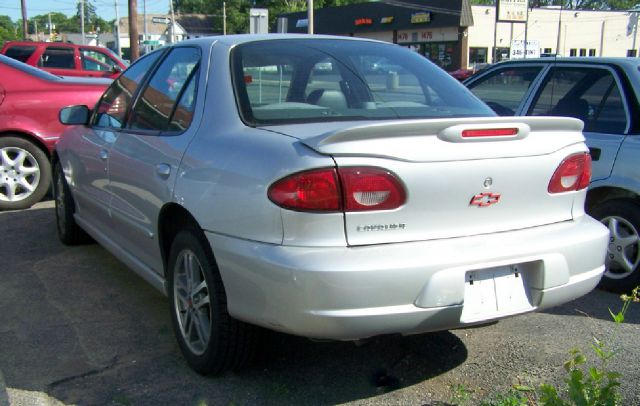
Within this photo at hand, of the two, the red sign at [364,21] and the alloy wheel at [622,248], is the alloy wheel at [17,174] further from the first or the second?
the red sign at [364,21]

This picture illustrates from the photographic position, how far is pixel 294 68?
368 centimetres

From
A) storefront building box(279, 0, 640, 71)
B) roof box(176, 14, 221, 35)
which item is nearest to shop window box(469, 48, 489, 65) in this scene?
storefront building box(279, 0, 640, 71)

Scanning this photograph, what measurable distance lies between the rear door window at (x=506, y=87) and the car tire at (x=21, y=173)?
4481 mm

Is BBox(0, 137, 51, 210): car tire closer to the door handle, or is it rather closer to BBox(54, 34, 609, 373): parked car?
BBox(54, 34, 609, 373): parked car

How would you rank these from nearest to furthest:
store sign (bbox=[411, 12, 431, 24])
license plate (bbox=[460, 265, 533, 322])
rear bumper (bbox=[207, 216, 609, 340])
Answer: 1. rear bumper (bbox=[207, 216, 609, 340])
2. license plate (bbox=[460, 265, 533, 322])
3. store sign (bbox=[411, 12, 431, 24])

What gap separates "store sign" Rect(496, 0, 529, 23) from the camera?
129 feet

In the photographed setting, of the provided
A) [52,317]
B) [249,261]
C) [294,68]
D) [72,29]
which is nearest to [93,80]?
[52,317]

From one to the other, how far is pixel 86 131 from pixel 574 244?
3.52 m

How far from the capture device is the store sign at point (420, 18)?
46.8 meters

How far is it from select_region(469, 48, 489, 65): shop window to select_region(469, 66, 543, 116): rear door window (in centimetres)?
4434

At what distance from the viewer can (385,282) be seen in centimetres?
262

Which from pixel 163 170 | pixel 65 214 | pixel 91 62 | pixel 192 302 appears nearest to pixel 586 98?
pixel 163 170

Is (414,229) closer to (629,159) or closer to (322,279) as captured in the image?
(322,279)

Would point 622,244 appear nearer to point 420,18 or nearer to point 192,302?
point 192,302
